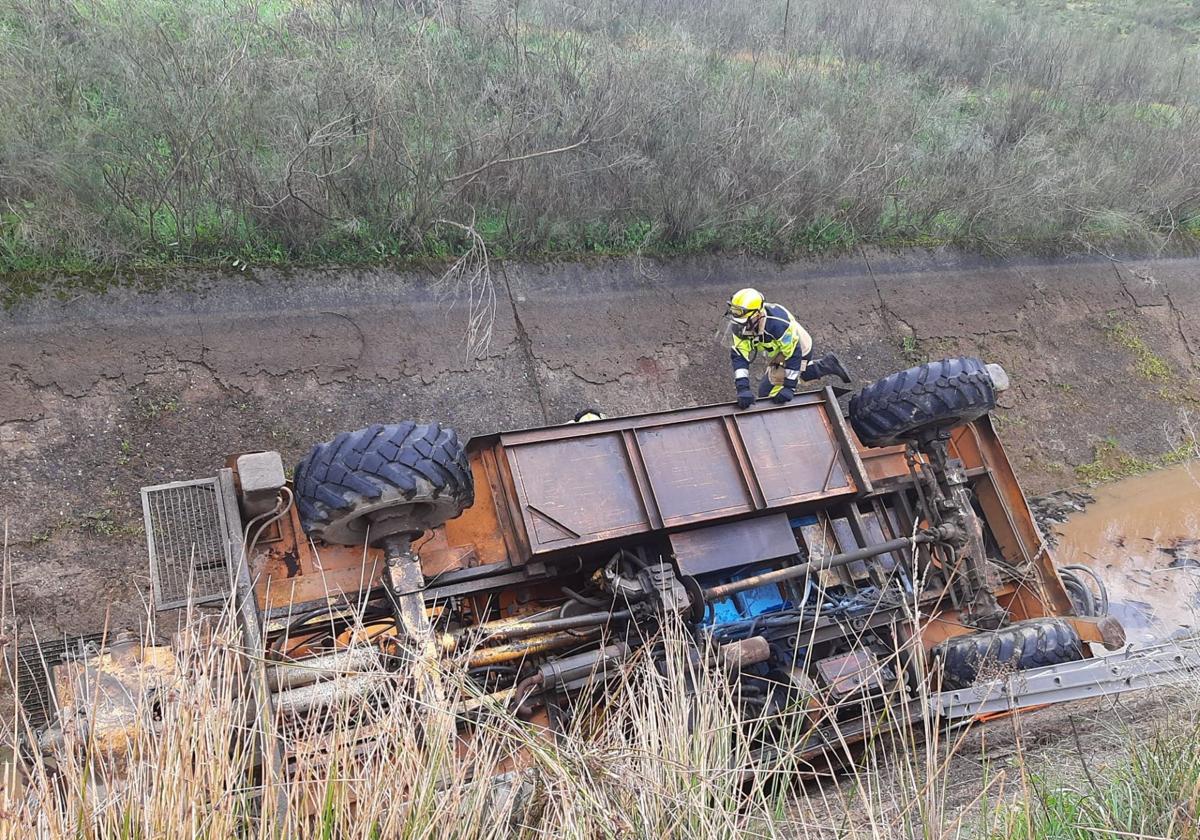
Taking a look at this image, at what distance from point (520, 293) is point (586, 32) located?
4984 mm

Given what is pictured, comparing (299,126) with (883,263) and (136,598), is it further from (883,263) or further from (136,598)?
(883,263)

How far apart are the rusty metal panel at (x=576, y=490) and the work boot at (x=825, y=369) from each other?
2.09 meters

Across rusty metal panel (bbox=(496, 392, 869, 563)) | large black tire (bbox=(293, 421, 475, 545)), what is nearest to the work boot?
rusty metal panel (bbox=(496, 392, 869, 563))

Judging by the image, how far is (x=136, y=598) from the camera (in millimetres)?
5762

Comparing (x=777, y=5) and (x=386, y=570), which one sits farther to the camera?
(x=777, y=5)

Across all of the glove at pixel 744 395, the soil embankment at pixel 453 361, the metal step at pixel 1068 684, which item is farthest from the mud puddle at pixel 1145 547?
the glove at pixel 744 395

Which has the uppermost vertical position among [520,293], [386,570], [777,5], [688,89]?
[777,5]

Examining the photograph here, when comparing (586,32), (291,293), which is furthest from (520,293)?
(586,32)

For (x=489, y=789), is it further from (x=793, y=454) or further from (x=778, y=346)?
(x=778, y=346)

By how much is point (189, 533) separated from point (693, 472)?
289 centimetres

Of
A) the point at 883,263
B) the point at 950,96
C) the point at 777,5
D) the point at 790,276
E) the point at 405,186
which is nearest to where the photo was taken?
the point at 405,186

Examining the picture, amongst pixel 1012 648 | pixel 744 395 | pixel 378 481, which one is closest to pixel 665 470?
pixel 744 395

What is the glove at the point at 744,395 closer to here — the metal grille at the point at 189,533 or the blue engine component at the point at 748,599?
the blue engine component at the point at 748,599

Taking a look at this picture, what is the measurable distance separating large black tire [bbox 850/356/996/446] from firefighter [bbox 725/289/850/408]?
67cm
